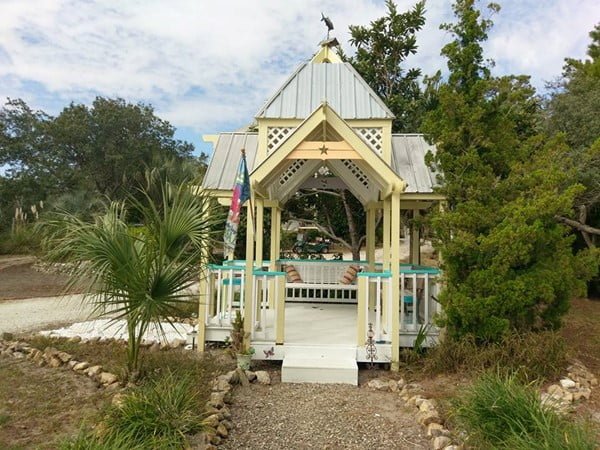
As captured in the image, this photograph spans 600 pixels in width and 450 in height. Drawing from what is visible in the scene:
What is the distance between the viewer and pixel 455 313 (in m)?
5.26

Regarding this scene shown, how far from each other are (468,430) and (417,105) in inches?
366

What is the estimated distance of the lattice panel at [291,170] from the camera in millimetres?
7746

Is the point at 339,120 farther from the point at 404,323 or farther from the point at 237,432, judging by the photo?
the point at 237,432

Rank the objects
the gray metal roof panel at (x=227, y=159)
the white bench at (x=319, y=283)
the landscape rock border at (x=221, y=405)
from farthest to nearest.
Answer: the white bench at (x=319, y=283), the gray metal roof panel at (x=227, y=159), the landscape rock border at (x=221, y=405)

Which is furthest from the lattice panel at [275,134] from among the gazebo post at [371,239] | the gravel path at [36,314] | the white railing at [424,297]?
the gravel path at [36,314]

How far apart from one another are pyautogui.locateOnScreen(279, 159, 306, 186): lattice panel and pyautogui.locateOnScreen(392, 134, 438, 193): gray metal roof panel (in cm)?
166

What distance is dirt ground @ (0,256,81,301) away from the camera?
44.6 ft

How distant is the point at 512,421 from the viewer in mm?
3199

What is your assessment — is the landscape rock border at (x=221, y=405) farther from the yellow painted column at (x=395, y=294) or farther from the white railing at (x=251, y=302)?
the yellow painted column at (x=395, y=294)

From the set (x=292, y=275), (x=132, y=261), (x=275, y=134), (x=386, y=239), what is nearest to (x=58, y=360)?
(x=132, y=261)

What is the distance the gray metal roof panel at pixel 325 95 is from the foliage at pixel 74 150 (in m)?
22.6

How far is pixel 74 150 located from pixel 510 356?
31762 mm

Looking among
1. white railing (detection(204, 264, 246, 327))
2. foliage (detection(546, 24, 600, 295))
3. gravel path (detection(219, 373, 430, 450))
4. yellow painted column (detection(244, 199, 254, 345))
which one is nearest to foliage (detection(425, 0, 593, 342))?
gravel path (detection(219, 373, 430, 450))

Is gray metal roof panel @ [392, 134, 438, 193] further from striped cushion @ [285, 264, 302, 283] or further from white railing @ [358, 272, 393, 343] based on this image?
striped cushion @ [285, 264, 302, 283]
